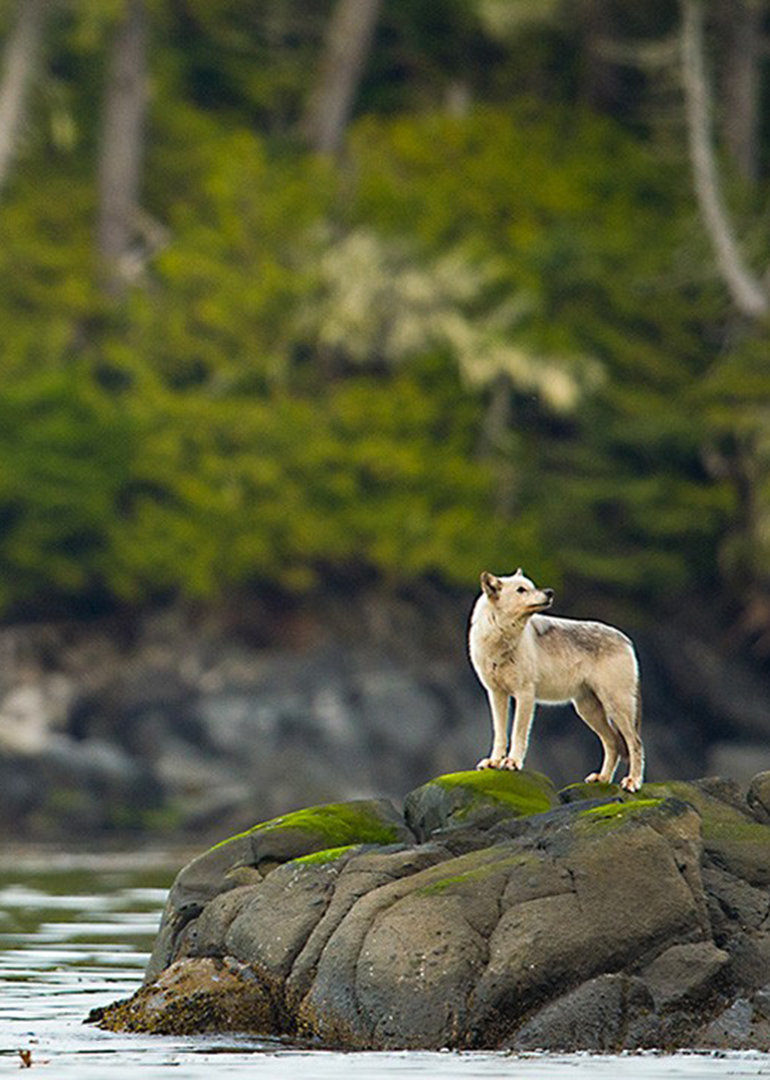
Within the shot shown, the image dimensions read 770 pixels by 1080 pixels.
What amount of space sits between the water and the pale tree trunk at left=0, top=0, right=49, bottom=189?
32.4 meters

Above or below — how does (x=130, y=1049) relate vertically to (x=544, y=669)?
below

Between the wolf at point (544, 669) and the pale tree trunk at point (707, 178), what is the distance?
36343 mm

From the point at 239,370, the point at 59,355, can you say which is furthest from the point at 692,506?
the point at 59,355

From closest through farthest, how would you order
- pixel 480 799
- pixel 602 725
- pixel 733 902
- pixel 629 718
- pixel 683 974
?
pixel 683 974 → pixel 733 902 → pixel 480 799 → pixel 629 718 → pixel 602 725

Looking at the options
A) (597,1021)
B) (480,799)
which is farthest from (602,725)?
(597,1021)

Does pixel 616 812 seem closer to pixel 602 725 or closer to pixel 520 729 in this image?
pixel 520 729

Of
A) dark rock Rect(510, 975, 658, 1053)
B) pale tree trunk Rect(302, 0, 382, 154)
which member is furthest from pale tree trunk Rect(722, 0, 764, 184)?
dark rock Rect(510, 975, 658, 1053)

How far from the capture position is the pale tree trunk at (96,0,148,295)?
6159cm

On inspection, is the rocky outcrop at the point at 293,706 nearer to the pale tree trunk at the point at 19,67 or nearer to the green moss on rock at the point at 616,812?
the pale tree trunk at the point at 19,67

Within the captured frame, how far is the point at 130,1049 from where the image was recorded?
58.5ft

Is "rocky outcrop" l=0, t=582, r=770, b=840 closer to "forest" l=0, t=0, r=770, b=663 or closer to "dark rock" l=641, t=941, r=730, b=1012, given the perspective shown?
"forest" l=0, t=0, r=770, b=663

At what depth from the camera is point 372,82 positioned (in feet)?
227

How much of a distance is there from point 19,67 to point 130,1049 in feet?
140

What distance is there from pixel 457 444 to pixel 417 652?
15.4 feet
